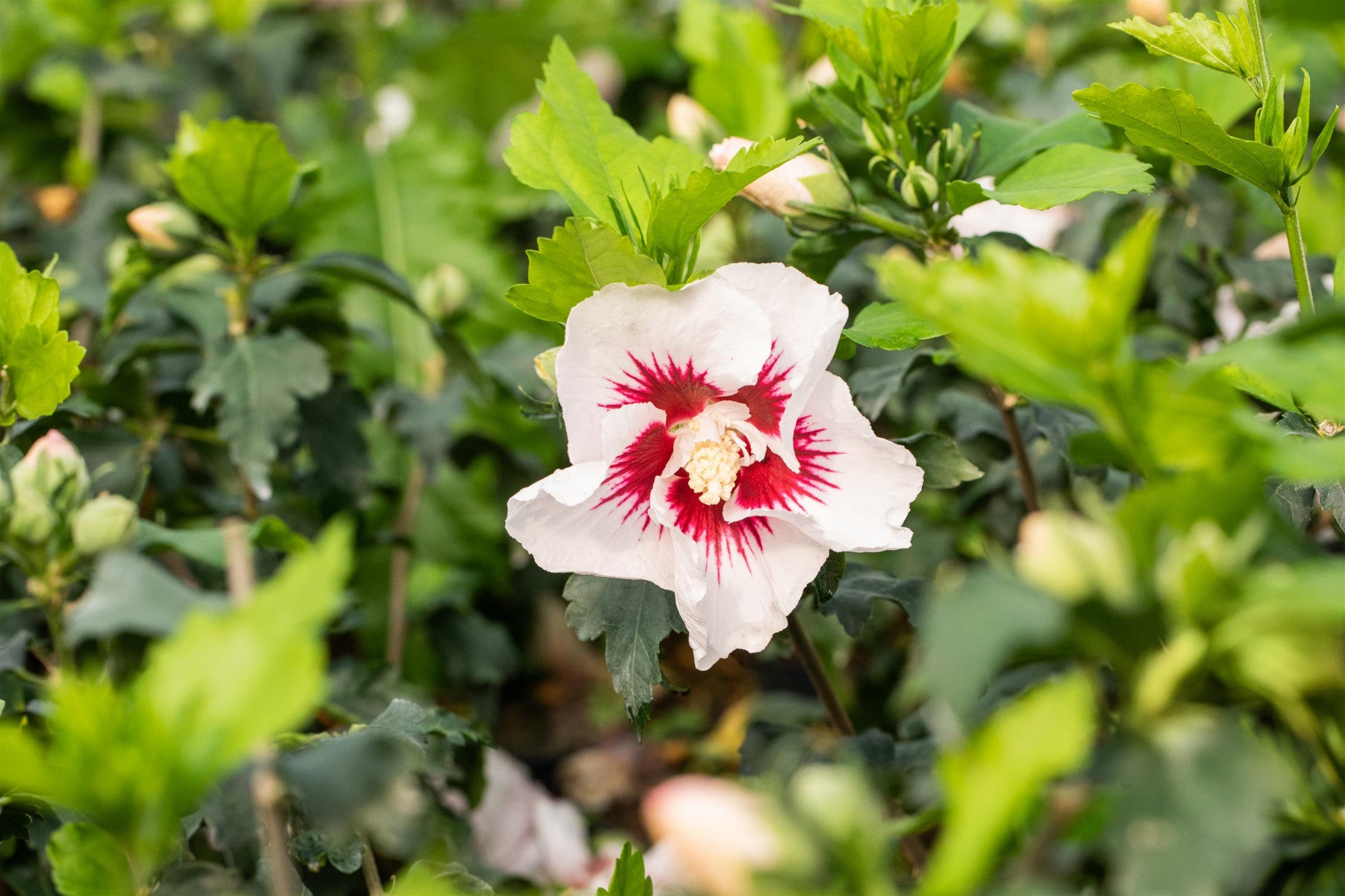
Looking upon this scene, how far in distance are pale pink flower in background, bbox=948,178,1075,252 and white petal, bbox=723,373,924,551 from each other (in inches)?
8.7

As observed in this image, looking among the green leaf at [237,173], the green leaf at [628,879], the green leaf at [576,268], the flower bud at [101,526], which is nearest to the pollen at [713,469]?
the green leaf at [576,268]

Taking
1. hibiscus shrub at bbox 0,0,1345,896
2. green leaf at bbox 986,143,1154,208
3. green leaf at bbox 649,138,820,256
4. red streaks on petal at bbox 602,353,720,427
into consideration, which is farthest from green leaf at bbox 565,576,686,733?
green leaf at bbox 986,143,1154,208

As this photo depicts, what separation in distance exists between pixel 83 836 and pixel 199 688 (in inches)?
A: 9.1

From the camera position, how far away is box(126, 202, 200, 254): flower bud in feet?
2.96

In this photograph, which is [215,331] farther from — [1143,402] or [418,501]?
[1143,402]

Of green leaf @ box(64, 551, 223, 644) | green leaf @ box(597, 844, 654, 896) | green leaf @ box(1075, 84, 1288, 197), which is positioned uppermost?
green leaf @ box(1075, 84, 1288, 197)

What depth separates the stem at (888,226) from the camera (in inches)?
28.3

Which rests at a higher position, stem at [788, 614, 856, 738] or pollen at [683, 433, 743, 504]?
pollen at [683, 433, 743, 504]

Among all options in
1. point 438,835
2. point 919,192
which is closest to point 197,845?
point 438,835

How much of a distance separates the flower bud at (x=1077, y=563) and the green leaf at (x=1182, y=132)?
1.13ft

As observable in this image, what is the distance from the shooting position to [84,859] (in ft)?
1.74

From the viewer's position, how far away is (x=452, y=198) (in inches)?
69.8

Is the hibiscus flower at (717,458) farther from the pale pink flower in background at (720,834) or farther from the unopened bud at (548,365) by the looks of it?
the pale pink flower in background at (720,834)

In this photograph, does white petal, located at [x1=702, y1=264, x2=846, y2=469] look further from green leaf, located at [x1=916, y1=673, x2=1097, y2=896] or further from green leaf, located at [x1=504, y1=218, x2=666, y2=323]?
green leaf, located at [x1=916, y1=673, x2=1097, y2=896]
